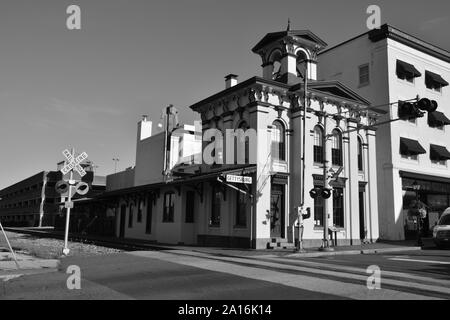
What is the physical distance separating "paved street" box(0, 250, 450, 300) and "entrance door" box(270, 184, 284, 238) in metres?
8.02

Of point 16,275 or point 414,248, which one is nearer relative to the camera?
point 16,275

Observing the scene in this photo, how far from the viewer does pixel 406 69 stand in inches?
1169

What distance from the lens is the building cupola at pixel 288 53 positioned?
943 inches

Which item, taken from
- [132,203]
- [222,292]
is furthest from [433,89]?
[222,292]

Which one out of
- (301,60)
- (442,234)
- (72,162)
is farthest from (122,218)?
(442,234)

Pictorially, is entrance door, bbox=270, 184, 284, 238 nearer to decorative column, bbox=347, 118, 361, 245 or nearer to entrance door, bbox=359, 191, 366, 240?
decorative column, bbox=347, 118, 361, 245

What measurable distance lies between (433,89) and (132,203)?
2625 cm

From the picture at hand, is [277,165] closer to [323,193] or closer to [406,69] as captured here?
[323,193]

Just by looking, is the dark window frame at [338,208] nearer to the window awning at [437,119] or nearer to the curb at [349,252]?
the curb at [349,252]

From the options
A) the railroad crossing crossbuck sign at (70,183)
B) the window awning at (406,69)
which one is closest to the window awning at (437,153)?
the window awning at (406,69)

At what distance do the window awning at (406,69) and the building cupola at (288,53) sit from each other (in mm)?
8107

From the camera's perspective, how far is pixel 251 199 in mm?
21125

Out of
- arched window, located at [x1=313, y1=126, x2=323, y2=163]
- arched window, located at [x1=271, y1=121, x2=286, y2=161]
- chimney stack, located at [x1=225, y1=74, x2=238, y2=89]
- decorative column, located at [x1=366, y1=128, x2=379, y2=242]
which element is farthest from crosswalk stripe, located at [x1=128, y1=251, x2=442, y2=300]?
chimney stack, located at [x1=225, y1=74, x2=238, y2=89]

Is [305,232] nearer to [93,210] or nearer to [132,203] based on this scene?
[132,203]
